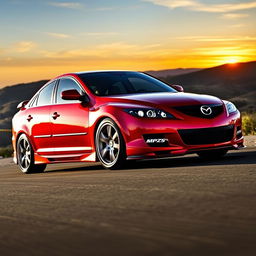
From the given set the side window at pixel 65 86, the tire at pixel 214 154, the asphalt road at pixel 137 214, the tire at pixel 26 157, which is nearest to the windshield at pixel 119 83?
the side window at pixel 65 86

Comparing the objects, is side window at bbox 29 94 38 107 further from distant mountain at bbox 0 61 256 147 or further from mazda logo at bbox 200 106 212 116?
distant mountain at bbox 0 61 256 147

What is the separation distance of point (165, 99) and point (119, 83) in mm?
1418

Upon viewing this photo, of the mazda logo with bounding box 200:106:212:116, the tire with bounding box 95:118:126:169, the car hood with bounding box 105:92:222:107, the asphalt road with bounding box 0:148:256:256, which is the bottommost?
the asphalt road with bounding box 0:148:256:256

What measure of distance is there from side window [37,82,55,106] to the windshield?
0.82 metres

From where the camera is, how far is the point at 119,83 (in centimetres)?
1297

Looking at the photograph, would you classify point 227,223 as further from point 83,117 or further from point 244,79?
point 244,79

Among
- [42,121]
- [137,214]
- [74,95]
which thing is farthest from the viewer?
[42,121]

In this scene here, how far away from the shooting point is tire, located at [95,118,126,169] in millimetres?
11523

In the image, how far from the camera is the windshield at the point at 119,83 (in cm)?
1272

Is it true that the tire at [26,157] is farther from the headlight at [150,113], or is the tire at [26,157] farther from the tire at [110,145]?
the headlight at [150,113]

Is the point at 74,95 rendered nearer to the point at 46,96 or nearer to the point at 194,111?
the point at 46,96

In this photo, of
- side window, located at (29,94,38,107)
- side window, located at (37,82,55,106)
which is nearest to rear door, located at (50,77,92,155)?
side window, located at (37,82,55,106)

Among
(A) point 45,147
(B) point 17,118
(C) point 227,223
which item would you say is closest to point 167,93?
(A) point 45,147

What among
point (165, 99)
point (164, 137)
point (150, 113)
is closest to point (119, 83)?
point (165, 99)
